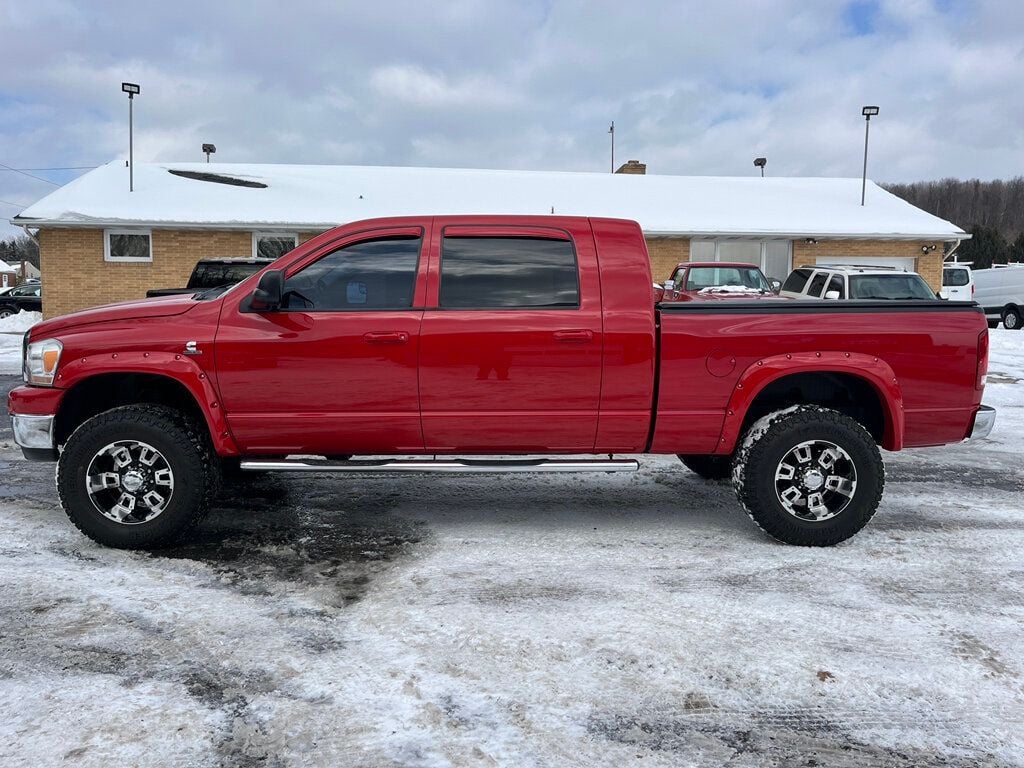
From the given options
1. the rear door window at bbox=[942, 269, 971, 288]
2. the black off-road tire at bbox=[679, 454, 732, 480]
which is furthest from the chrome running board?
the rear door window at bbox=[942, 269, 971, 288]

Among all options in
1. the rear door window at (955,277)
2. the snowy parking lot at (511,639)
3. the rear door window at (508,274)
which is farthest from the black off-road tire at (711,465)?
the rear door window at (955,277)

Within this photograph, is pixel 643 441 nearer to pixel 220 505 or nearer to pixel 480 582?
pixel 480 582

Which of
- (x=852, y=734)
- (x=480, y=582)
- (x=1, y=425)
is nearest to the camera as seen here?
(x=852, y=734)

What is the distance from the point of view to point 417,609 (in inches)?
148

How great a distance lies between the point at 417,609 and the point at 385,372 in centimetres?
141

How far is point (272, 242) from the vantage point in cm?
2066

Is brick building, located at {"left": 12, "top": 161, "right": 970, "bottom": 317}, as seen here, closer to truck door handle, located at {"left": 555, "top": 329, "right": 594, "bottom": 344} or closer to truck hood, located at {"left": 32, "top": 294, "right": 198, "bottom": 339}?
truck hood, located at {"left": 32, "top": 294, "right": 198, "bottom": 339}

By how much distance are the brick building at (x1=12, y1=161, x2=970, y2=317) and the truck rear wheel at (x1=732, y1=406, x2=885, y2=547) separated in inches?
646

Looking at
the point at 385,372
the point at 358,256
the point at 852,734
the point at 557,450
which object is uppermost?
the point at 358,256

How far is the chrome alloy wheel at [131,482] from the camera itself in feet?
14.9

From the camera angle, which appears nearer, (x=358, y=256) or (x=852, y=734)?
(x=852, y=734)

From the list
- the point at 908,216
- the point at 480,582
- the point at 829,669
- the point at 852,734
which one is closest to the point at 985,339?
the point at 829,669

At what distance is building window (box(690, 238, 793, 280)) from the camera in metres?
22.2

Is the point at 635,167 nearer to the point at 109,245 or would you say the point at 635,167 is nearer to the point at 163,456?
the point at 109,245
